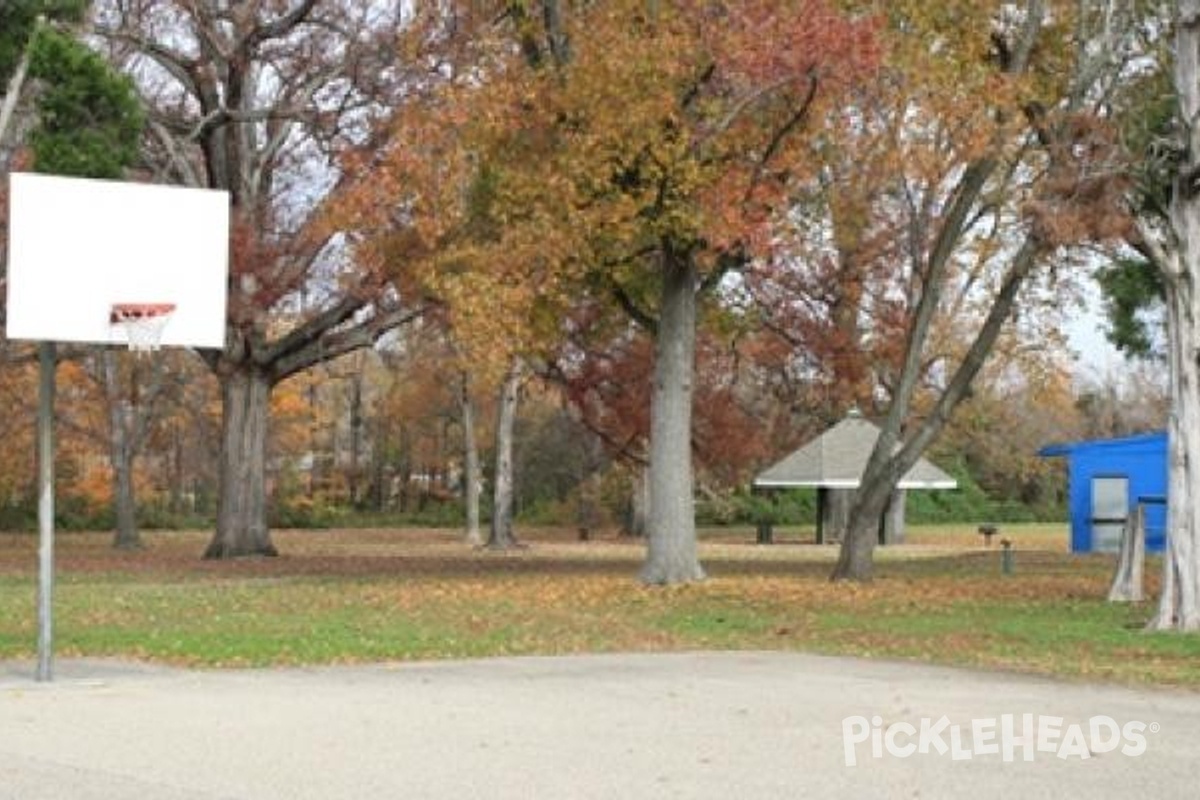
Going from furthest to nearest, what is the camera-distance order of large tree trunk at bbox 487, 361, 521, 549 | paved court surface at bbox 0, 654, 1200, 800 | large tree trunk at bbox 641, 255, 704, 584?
large tree trunk at bbox 487, 361, 521, 549 < large tree trunk at bbox 641, 255, 704, 584 < paved court surface at bbox 0, 654, 1200, 800

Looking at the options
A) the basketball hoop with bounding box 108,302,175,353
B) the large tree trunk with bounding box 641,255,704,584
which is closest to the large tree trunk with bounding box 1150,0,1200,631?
the large tree trunk with bounding box 641,255,704,584

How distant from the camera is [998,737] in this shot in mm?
10961

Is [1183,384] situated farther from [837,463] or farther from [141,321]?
[837,463]

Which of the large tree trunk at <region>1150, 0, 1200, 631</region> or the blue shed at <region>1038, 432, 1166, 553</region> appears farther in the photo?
the blue shed at <region>1038, 432, 1166, 553</region>

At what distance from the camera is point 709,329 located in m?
34.0

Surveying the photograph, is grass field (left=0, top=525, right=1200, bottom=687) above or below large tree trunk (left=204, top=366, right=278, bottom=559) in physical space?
below

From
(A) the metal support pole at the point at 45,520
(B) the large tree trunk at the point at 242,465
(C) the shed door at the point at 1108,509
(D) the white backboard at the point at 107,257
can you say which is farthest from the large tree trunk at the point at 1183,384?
(C) the shed door at the point at 1108,509

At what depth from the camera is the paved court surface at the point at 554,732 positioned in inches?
365

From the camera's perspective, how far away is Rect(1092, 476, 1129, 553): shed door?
43312 millimetres

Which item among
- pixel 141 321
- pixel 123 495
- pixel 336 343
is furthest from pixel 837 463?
pixel 141 321

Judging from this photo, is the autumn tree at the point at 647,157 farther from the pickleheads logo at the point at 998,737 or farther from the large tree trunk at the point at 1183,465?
the pickleheads logo at the point at 998,737

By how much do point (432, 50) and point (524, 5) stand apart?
5.49 metres

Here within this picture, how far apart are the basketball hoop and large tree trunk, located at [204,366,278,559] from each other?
926 inches

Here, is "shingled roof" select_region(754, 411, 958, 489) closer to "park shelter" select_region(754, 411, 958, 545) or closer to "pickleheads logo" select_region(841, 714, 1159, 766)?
"park shelter" select_region(754, 411, 958, 545)
